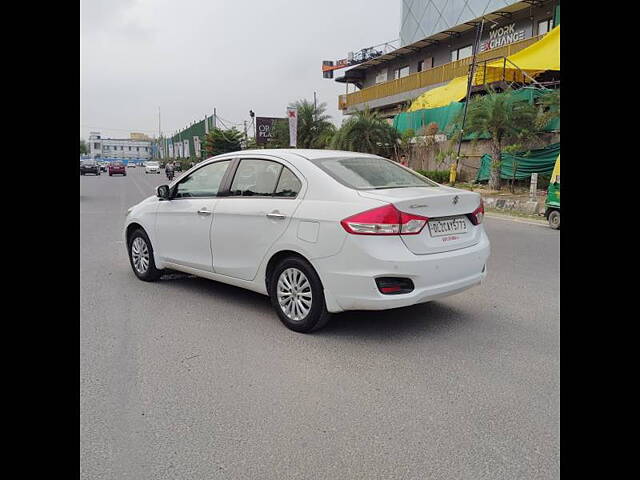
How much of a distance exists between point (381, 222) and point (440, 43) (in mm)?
35412

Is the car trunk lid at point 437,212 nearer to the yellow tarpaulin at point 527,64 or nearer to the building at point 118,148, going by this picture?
the yellow tarpaulin at point 527,64

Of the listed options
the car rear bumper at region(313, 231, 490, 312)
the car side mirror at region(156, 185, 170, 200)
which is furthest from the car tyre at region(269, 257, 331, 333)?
the car side mirror at region(156, 185, 170, 200)

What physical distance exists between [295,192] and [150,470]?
288cm

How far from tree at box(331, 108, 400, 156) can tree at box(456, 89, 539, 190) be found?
7200mm

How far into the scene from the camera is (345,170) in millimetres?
5188

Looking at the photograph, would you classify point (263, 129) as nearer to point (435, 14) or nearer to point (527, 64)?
point (435, 14)

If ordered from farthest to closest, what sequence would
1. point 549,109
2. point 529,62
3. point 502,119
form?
point 529,62
point 549,109
point 502,119

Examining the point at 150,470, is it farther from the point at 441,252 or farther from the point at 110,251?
the point at 110,251

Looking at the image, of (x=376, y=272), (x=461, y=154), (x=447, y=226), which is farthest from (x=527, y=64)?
(x=376, y=272)

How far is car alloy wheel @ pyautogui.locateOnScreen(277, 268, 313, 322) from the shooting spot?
191 inches

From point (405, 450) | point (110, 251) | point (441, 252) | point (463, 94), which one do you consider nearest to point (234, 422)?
point (405, 450)

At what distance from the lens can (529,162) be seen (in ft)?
61.3

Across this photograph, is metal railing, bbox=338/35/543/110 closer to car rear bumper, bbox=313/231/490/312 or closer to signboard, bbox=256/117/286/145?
signboard, bbox=256/117/286/145

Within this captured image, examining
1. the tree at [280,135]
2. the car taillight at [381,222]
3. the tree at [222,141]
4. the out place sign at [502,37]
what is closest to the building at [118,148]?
the tree at [222,141]
